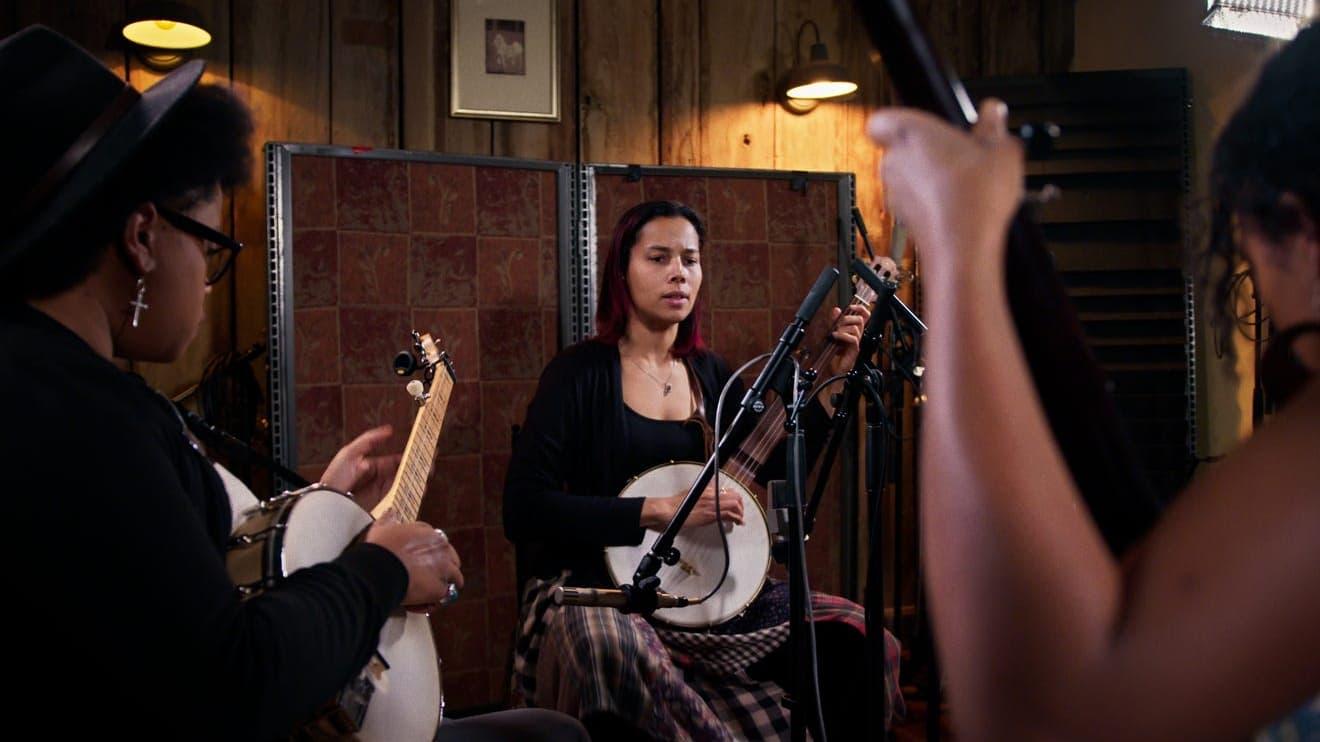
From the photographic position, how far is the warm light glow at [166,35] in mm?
3051

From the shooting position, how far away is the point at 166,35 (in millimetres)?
3090

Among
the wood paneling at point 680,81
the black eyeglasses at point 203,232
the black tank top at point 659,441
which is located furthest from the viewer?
the wood paneling at point 680,81

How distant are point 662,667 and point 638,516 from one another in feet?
1.29

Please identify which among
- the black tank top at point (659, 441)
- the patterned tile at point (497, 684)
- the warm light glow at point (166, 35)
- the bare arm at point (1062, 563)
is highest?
the warm light glow at point (166, 35)

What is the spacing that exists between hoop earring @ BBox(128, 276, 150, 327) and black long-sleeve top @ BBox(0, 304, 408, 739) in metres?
0.08

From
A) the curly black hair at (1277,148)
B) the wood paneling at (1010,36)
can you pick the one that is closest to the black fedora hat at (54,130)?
the curly black hair at (1277,148)

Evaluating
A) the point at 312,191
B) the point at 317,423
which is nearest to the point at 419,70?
the point at 312,191

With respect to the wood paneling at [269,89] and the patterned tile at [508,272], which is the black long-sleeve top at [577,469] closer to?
the patterned tile at [508,272]

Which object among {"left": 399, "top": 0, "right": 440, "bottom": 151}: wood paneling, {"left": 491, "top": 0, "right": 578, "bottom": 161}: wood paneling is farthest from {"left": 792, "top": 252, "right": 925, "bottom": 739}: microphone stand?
{"left": 399, "top": 0, "right": 440, "bottom": 151}: wood paneling

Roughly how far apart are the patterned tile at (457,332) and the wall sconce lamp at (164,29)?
1.11 meters

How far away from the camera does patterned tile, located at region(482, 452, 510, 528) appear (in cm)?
333

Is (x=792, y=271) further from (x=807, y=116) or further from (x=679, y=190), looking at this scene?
(x=807, y=116)

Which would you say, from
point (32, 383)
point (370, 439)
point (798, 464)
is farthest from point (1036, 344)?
point (370, 439)

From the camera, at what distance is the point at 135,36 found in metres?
3.06
